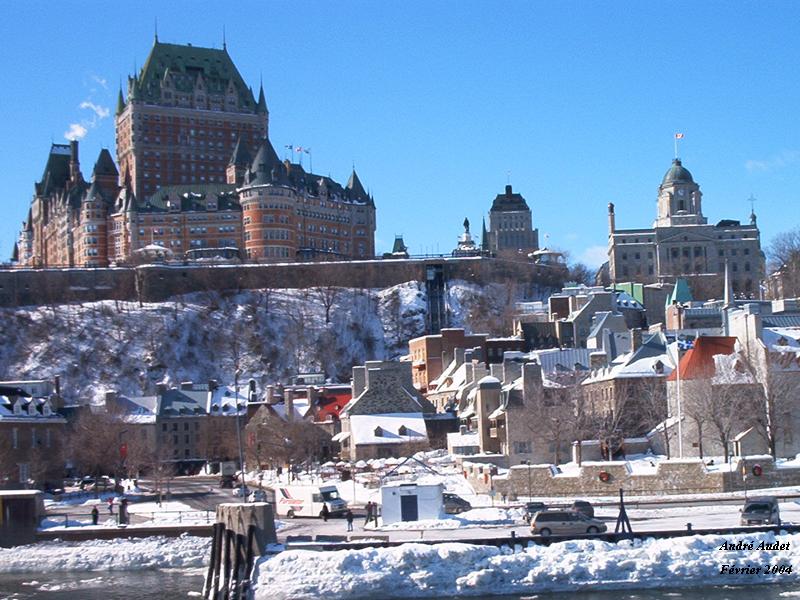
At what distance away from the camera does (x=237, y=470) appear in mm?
89500

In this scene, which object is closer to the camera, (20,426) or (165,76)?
(20,426)

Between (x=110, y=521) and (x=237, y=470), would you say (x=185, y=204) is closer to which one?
(x=237, y=470)

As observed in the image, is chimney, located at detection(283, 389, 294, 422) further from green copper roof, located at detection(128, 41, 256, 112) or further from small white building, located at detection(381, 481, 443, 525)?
green copper roof, located at detection(128, 41, 256, 112)

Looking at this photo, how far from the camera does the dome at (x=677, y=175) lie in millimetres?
172625

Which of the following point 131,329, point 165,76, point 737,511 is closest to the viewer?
point 737,511

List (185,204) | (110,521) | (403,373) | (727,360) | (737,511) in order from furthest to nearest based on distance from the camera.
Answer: (185,204), (403,373), (727,360), (110,521), (737,511)

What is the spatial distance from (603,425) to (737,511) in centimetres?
2206

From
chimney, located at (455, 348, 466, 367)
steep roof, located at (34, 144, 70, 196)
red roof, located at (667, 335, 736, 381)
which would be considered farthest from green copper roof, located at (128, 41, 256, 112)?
red roof, located at (667, 335, 736, 381)

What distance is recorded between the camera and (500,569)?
39125 millimetres

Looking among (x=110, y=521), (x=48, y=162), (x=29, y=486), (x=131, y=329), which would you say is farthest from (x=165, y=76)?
(x=110, y=521)

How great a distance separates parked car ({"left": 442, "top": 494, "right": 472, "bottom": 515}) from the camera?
51844 millimetres

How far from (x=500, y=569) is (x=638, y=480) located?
1713cm

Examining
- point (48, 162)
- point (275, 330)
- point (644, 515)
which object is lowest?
point (644, 515)

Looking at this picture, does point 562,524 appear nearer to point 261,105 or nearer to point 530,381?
point 530,381
